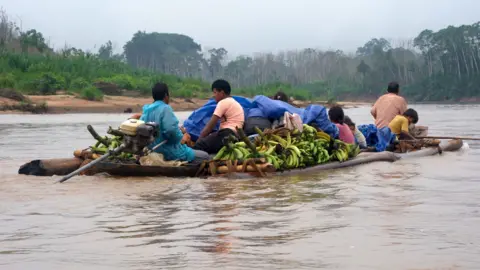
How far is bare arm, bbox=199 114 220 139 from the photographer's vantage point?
828cm

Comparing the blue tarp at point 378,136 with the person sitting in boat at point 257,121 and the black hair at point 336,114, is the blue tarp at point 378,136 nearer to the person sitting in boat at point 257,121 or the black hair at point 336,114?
the black hair at point 336,114

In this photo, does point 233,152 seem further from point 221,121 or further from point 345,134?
point 345,134

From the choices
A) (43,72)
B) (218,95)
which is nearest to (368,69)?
(43,72)

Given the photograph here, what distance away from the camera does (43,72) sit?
3173 cm

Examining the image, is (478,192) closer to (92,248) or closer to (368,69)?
(92,248)

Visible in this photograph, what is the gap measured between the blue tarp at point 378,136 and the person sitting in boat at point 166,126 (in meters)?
3.25

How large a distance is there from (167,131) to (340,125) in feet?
8.79

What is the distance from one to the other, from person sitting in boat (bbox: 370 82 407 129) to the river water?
2.78 metres

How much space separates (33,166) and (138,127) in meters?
1.64

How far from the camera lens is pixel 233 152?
7.87 metres

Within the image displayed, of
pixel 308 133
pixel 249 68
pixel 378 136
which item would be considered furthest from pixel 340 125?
pixel 249 68

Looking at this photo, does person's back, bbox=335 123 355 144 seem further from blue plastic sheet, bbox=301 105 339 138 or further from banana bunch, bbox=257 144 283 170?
banana bunch, bbox=257 144 283 170

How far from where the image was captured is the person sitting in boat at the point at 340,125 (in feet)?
30.6

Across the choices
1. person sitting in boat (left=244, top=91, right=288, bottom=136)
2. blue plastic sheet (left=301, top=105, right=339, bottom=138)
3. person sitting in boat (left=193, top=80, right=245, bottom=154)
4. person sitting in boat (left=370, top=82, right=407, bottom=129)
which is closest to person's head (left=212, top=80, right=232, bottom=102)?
person sitting in boat (left=193, top=80, right=245, bottom=154)
